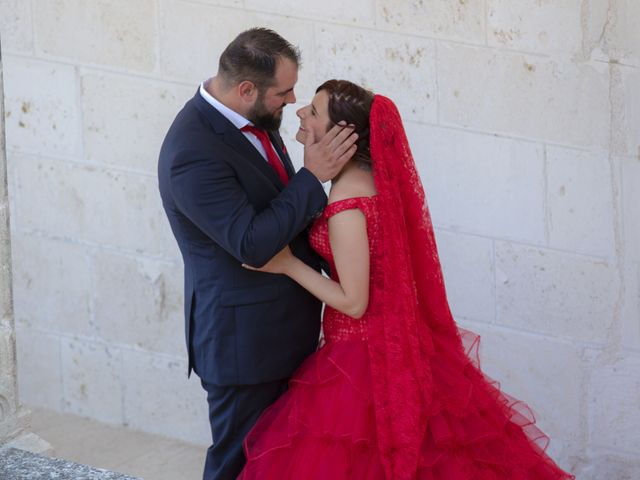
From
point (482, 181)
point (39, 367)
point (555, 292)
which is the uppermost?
point (482, 181)

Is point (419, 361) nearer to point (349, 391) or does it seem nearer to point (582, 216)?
point (349, 391)

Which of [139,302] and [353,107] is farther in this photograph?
[139,302]

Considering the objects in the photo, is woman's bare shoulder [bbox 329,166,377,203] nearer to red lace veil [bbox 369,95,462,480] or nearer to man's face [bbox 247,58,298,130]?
red lace veil [bbox 369,95,462,480]

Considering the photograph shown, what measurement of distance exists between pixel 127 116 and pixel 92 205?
1.24ft

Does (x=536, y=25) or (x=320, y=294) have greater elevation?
(x=536, y=25)

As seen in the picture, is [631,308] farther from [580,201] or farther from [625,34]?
[625,34]

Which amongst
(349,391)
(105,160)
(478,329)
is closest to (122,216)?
(105,160)

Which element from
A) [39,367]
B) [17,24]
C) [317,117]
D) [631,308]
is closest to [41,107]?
[17,24]

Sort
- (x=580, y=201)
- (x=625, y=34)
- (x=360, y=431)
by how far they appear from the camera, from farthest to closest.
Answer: (x=580, y=201) → (x=625, y=34) → (x=360, y=431)

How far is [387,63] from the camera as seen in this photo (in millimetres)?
3801

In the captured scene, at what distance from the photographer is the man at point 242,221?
2.86 meters

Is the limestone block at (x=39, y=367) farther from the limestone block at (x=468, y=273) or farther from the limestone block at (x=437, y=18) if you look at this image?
the limestone block at (x=437, y=18)

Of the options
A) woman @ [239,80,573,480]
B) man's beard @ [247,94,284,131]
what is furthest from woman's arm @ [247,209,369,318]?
man's beard @ [247,94,284,131]

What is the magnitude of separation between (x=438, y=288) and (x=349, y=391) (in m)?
0.36
